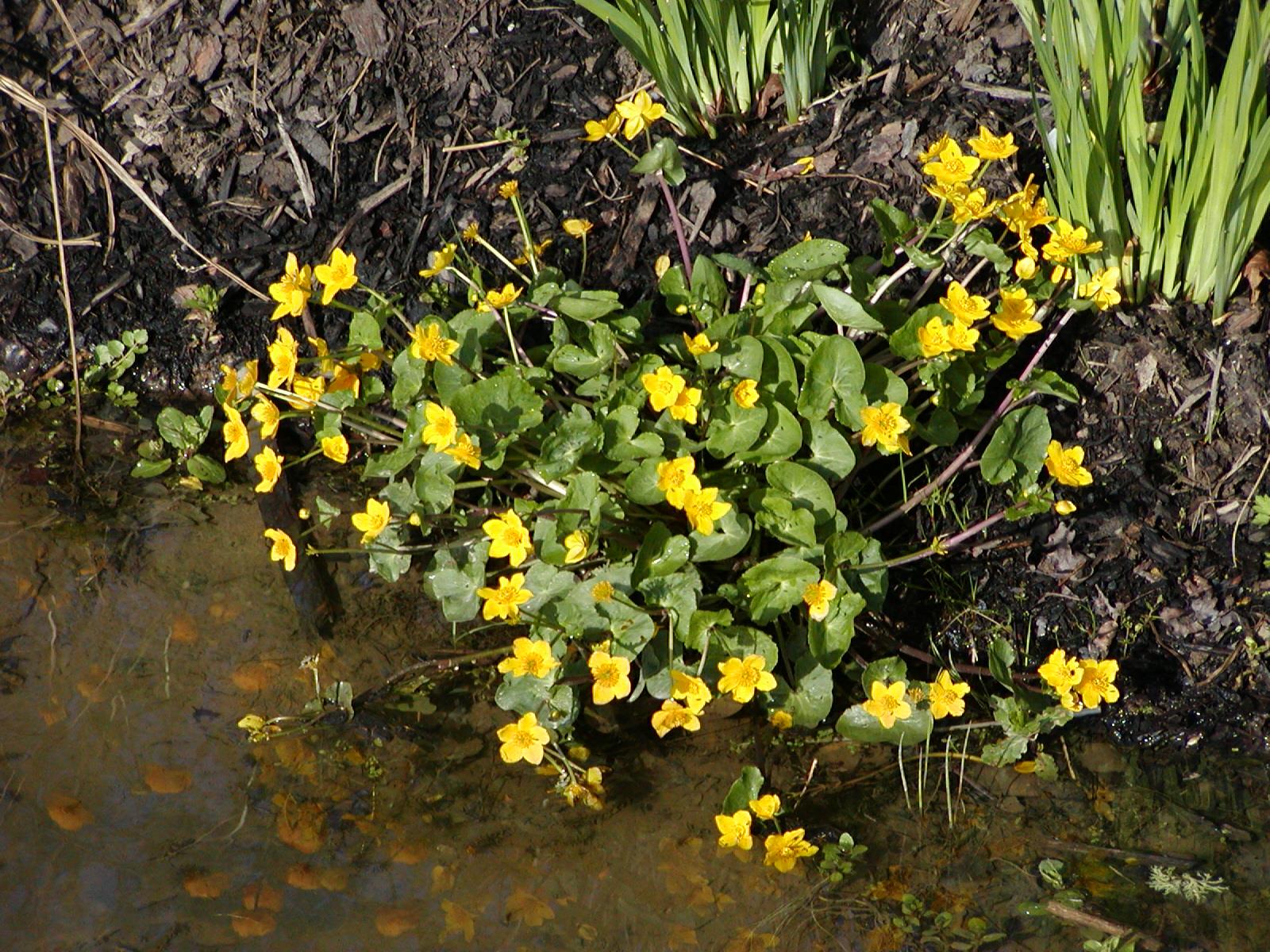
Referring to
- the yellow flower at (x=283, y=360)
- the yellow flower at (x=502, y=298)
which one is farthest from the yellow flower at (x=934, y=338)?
the yellow flower at (x=283, y=360)

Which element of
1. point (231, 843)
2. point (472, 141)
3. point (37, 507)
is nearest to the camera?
point (231, 843)

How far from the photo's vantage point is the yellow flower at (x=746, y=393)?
243 centimetres

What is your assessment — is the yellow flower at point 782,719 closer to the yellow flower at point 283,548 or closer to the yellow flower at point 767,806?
the yellow flower at point 767,806

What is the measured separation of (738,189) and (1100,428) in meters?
1.19

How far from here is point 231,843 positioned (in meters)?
2.38

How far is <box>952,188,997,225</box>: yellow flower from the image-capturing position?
8.03 ft

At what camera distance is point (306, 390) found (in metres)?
2.49

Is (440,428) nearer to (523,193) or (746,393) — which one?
(746,393)

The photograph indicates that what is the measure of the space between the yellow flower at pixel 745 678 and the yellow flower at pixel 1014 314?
2.93ft

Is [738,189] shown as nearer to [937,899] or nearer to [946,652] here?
[946,652]

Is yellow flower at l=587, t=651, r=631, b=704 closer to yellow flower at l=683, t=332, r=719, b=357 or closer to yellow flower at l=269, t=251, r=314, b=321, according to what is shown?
yellow flower at l=683, t=332, r=719, b=357

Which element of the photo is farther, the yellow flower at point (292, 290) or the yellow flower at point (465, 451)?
the yellow flower at point (292, 290)

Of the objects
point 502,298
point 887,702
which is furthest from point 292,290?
point 887,702

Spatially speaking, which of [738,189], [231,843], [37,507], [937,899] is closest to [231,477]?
[37,507]
